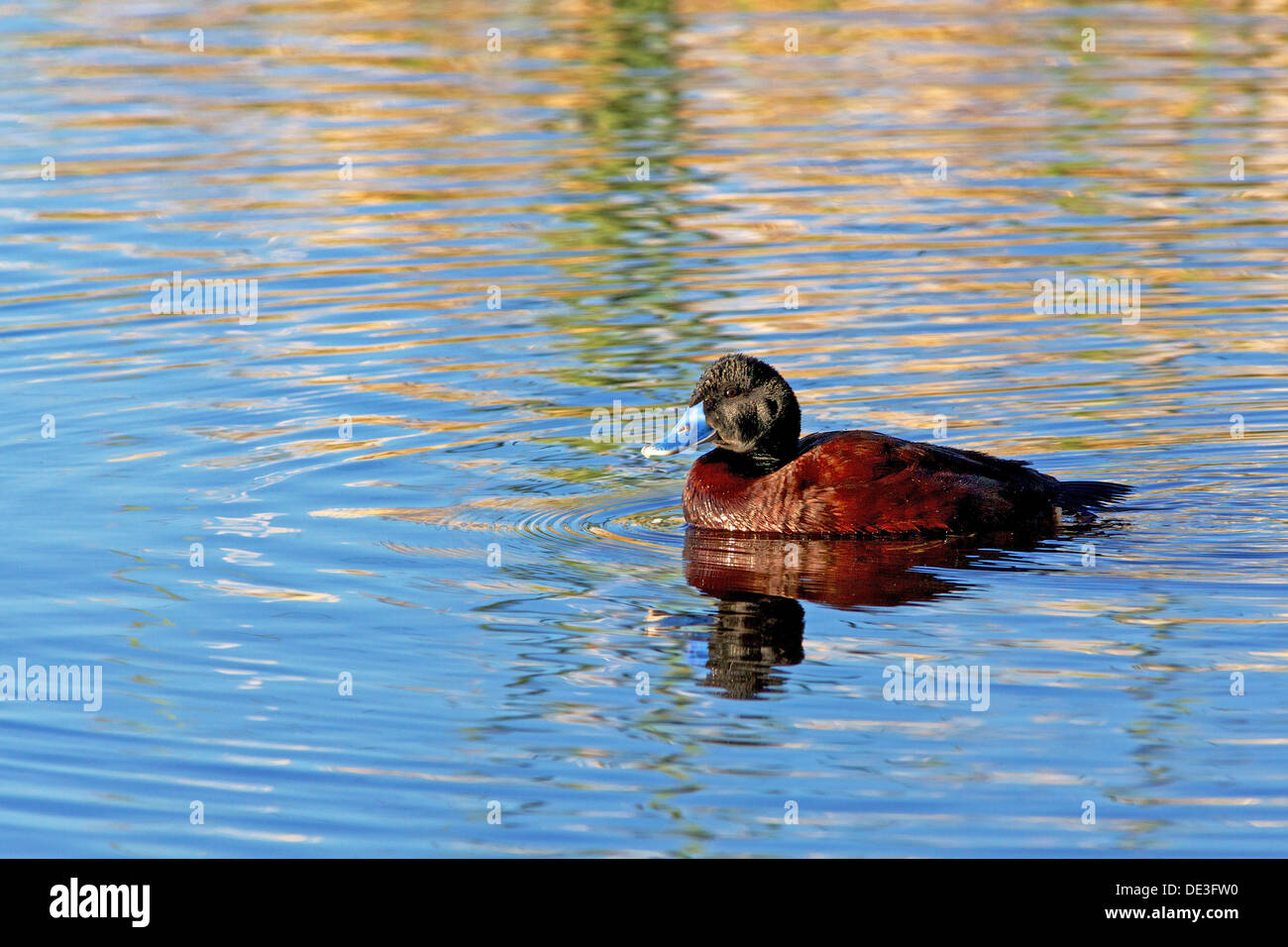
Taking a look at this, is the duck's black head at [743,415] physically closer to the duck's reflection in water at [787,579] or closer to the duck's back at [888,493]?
the duck's back at [888,493]

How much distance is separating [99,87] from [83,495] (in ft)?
40.3

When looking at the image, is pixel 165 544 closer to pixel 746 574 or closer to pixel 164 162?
pixel 746 574

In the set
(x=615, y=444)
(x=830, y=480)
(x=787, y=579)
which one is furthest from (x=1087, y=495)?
(x=615, y=444)

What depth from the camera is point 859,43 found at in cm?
2208

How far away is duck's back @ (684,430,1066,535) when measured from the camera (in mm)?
8516

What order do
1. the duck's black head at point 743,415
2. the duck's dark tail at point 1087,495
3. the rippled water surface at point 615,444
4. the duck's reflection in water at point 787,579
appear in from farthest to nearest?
1. the duck's black head at point 743,415
2. the duck's dark tail at point 1087,495
3. the duck's reflection in water at point 787,579
4. the rippled water surface at point 615,444

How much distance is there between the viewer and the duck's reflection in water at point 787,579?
723 centimetres

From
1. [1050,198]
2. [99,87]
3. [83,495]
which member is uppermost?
[99,87]

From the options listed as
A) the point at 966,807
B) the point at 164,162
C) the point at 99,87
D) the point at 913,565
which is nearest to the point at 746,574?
the point at 913,565

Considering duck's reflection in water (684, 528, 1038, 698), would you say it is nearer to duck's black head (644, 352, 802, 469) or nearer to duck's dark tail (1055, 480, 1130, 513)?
duck's dark tail (1055, 480, 1130, 513)

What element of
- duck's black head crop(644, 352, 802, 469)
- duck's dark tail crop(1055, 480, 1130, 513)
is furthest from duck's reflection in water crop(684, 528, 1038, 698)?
duck's black head crop(644, 352, 802, 469)

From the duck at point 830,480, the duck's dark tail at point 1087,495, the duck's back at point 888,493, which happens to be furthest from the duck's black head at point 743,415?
the duck's dark tail at point 1087,495

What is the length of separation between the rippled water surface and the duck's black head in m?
0.51

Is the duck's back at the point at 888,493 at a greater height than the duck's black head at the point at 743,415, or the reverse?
the duck's black head at the point at 743,415
